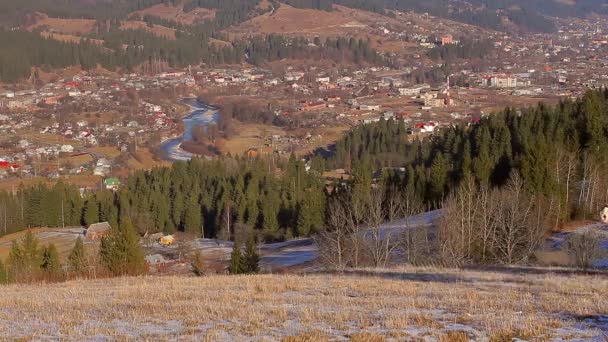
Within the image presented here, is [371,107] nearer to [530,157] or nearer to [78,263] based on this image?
[530,157]

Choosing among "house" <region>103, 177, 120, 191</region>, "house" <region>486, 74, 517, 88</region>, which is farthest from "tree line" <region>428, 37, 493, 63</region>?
"house" <region>103, 177, 120, 191</region>

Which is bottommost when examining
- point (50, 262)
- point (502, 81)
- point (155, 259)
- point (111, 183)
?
point (111, 183)

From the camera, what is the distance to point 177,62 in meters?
160

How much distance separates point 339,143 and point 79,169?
2554cm

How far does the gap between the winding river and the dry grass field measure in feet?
199

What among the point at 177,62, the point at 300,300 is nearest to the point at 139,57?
the point at 177,62

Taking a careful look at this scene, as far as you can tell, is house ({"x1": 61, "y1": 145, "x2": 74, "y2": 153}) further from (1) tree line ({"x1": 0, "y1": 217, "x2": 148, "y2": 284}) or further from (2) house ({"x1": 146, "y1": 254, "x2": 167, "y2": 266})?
(1) tree line ({"x1": 0, "y1": 217, "x2": 148, "y2": 284})

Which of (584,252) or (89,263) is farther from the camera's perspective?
(89,263)

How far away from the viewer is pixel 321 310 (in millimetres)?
9656

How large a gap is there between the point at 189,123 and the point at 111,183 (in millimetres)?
35624

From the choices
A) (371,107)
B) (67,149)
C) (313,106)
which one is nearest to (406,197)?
(67,149)

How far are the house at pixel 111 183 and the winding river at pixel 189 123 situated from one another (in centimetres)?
1068

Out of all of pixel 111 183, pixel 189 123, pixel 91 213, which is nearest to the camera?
pixel 91 213

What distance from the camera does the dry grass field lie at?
8008 mm
